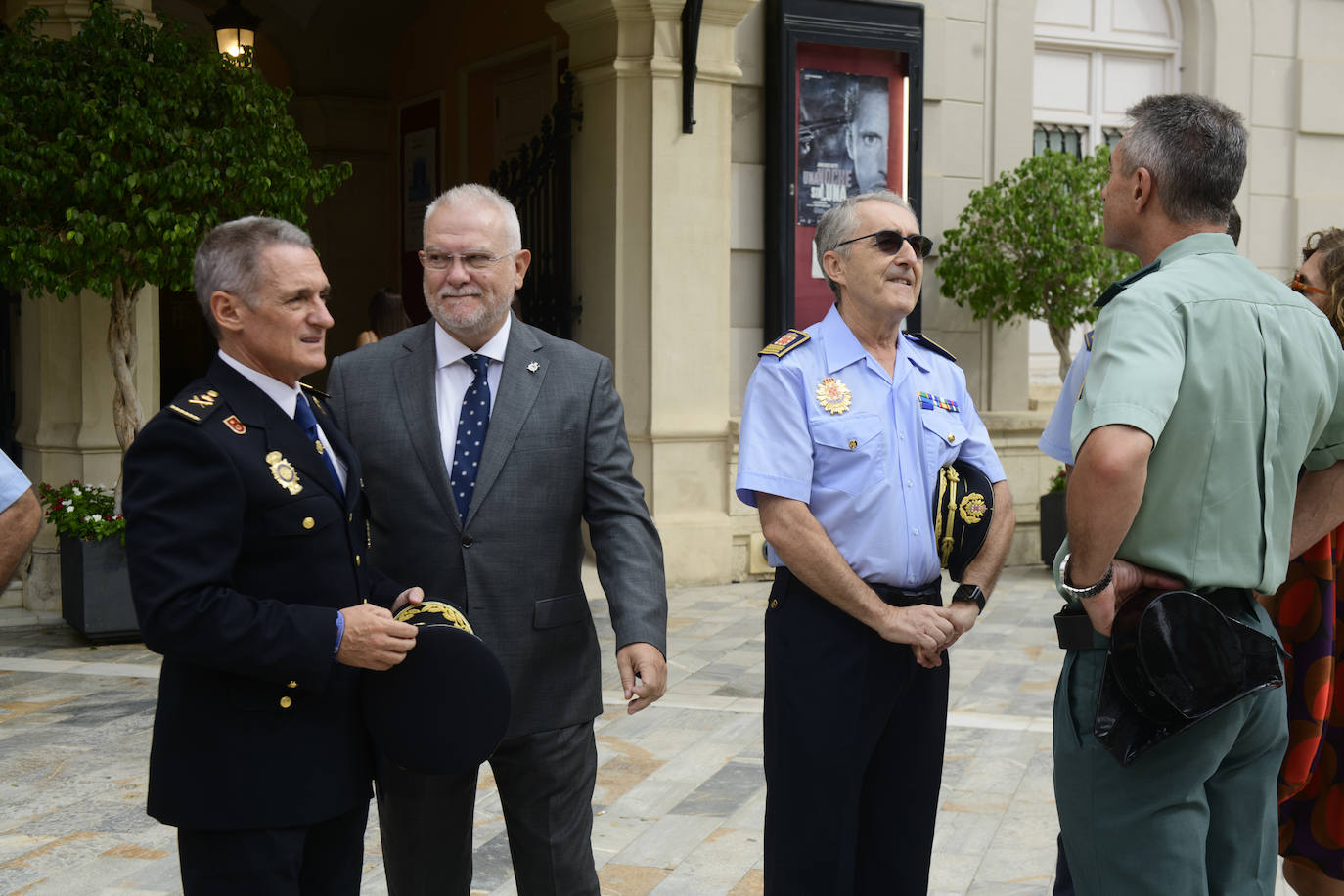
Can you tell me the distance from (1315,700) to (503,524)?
5.74 ft

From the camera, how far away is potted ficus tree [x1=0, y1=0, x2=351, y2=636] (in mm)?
6480

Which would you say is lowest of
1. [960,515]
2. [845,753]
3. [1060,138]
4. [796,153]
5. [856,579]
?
[845,753]

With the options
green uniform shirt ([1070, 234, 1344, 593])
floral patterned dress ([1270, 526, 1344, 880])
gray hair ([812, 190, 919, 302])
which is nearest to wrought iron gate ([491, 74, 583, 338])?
gray hair ([812, 190, 919, 302])

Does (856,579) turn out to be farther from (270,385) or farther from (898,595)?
(270,385)

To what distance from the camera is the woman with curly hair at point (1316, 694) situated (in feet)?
9.92

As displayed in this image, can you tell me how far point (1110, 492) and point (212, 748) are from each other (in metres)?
1.60

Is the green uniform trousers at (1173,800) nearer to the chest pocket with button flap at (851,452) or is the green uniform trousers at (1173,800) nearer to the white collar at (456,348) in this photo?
the chest pocket with button flap at (851,452)

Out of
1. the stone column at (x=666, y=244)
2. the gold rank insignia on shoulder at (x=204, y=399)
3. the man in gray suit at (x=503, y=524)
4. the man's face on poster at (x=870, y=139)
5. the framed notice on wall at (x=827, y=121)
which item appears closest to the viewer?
the gold rank insignia on shoulder at (x=204, y=399)

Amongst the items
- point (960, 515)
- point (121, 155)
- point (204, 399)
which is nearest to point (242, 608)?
point (204, 399)

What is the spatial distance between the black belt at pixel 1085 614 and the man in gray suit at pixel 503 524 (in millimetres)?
843

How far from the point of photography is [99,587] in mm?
7168

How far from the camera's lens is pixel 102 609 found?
7199mm

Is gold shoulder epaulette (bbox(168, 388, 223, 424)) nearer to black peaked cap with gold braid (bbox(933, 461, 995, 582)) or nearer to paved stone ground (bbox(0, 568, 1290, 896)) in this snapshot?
paved stone ground (bbox(0, 568, 1290, 896))

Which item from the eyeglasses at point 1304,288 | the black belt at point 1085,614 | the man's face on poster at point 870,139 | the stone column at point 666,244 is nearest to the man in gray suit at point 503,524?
the black belt at point 1085,614
